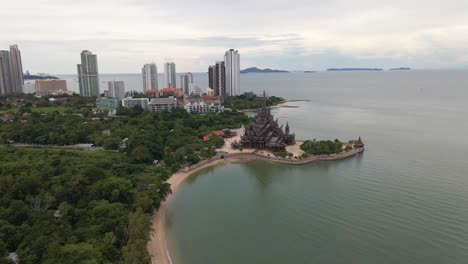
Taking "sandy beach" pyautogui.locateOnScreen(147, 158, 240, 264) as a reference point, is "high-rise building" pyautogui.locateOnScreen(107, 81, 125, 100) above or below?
above

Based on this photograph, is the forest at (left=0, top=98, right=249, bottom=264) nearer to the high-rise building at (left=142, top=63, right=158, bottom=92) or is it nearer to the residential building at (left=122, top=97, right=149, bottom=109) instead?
the residential building at (left=122, top=97, right=149, bottom=109)

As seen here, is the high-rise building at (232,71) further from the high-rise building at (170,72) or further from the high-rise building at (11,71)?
the high-rise building at (11,71)

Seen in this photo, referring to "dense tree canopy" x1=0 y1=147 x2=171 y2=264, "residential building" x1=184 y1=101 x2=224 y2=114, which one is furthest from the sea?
"residential building" x1=184 y1=101 x2=224 y2=114

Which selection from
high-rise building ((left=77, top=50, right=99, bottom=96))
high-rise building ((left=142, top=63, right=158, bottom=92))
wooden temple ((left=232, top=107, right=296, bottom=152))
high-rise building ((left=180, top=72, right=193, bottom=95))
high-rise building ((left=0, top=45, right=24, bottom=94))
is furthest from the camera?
high-rise building ((left=180, top=72, right=193, bottom=95))

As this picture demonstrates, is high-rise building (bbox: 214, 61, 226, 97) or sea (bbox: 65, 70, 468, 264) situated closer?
sea (bbox: 65, 70, 468, 264)

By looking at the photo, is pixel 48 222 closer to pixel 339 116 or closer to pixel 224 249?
pixel 224 249

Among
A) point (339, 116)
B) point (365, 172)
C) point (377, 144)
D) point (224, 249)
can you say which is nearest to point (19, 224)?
point (224, 249)

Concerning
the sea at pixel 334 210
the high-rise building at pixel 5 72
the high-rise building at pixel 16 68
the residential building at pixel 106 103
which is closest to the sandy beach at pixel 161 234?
the sea at pixel 334 210
